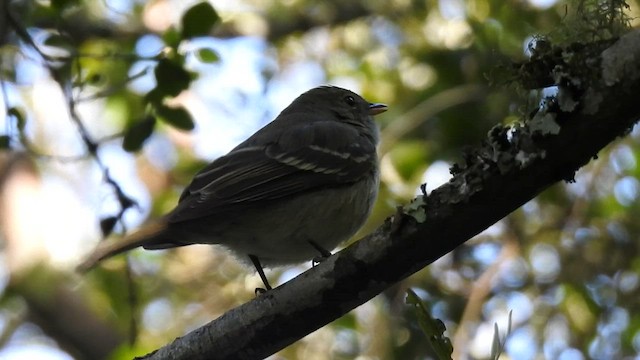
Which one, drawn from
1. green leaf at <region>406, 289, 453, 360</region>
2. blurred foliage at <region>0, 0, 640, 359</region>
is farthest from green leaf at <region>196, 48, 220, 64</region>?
green leaf at <region>406, 289, 453, 360</region>

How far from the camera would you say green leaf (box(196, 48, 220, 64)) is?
4.73 meters

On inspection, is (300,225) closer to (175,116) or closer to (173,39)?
(175,116)

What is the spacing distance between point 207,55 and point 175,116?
0.34 metres

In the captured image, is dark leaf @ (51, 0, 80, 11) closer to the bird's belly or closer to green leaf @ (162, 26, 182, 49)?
green leaf @ (162, 26, 182, 49)

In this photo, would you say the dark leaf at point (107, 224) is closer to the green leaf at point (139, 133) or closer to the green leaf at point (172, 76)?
the green leaf at point (139, 133)

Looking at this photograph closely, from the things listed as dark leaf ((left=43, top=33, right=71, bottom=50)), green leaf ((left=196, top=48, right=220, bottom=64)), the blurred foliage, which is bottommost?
the blurred foliage

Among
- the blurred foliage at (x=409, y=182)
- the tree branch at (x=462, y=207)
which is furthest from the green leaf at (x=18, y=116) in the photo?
the tree branch at (x=462, y=207)

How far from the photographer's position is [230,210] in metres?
4.48

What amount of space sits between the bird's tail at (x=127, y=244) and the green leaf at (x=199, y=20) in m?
0.90

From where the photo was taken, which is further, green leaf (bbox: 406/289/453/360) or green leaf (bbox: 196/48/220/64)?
green leaf (bbox: 196/48/220/64)

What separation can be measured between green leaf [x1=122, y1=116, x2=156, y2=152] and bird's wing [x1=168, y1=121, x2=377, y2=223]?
1.16ft

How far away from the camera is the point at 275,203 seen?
458 cm

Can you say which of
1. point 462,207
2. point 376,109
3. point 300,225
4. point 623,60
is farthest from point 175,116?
point 623,60

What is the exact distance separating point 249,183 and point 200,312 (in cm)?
269
